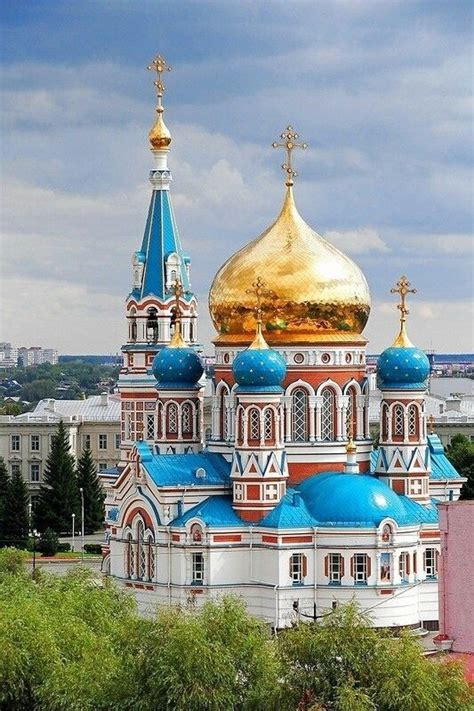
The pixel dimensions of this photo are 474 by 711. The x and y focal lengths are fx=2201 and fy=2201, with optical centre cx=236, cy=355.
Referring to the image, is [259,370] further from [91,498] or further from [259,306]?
[91,498]

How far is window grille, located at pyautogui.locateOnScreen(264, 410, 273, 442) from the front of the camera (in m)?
35.2

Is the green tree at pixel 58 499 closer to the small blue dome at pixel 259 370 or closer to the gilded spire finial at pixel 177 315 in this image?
the gilded spire finial at pixel 177 315

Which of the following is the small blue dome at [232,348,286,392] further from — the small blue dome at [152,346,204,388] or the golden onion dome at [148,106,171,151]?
the golden onion dome at [148,106,171,151]

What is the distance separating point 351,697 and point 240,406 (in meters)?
13.0

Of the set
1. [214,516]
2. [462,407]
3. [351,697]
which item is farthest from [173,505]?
[462,407]

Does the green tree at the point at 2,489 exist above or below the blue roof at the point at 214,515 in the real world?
below

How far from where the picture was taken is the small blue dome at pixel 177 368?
37.6 meters

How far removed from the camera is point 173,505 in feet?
116

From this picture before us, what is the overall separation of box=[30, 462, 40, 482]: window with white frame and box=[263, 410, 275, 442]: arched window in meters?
28.0

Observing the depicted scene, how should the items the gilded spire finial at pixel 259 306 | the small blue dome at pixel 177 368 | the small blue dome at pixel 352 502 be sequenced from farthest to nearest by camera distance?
1. the small blue dome at pixel 177 368
2. the gilded spire finial at pixel 259 306
3. the small blue dome at pixel 352 502

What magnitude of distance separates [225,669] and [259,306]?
42.6ft

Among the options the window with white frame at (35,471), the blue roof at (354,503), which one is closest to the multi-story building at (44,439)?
the window with white frame at (35,471)

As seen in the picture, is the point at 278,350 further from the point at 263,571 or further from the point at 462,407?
the point at 462,407

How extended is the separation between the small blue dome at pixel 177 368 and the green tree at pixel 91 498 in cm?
1606
